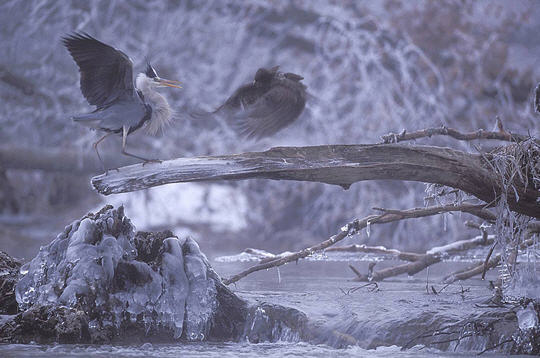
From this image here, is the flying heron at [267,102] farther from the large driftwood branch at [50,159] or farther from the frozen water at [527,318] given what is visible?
the large driftwood branch at [50,159]

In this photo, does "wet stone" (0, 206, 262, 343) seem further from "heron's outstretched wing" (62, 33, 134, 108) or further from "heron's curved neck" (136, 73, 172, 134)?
"heron's curved neck" (136, 73, 172, 134)

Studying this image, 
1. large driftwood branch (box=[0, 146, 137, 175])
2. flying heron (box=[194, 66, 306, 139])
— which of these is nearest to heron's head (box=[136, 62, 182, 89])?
flying heron (box=[194, 66, 306, 139])

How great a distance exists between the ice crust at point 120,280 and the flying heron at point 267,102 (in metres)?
1.16

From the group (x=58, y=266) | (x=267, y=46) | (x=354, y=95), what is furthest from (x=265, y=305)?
(x=267, y=46)

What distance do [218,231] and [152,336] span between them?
481cm

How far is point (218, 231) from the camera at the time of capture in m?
7.14

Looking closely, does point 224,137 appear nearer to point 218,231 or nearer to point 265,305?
point 218,231

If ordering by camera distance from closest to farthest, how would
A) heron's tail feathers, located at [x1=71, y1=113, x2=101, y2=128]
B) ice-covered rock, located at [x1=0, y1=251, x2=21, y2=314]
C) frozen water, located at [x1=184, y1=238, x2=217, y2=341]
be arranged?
frozen water, located at [x1=184, y1=238, x2=217, y2=341] → ice-covered rock, located at [x1=0, y1=251, x2=21, y2=314] → heron's tail feathers, located at [x1=71, y1=113, x2=101, y2=128]

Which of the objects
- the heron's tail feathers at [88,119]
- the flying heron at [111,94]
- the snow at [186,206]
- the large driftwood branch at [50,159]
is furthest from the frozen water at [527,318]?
the large driftwood branch at [50,159]

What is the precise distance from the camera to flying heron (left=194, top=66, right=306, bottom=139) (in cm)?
359

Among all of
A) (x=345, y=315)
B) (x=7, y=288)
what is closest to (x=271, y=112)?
(x=345, y=315)

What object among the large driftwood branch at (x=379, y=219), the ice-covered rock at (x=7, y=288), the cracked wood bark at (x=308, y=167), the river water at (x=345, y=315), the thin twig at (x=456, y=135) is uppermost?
the thin twig at (x=456, y=135)

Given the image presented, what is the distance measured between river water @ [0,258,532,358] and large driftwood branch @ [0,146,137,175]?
3.75m

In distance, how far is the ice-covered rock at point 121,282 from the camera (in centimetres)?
231
